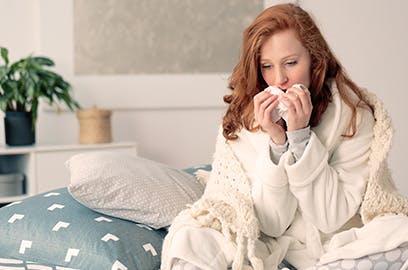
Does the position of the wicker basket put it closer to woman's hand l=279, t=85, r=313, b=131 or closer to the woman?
the woman

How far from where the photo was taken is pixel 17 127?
10.0ft

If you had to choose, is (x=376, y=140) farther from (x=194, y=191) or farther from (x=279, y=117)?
(x=194, y=191)

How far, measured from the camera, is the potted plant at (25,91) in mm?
2979

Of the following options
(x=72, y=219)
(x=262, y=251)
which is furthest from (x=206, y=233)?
(x=72, y=219)

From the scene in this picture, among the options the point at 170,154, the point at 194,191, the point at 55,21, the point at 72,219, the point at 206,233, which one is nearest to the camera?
the point at 206,233

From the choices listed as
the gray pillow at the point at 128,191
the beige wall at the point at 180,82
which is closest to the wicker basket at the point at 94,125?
the beige wall at the point at 180,82

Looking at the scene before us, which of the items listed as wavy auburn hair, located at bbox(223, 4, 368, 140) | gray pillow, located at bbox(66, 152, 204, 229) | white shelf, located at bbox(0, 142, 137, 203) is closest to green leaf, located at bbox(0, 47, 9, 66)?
white shelf, located at bbox(0, 142, 137, 203)

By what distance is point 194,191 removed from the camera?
1.97 m

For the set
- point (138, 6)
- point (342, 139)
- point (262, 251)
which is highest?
point (138, 6)

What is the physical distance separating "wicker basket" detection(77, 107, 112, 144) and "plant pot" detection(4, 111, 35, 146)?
0.71 feet

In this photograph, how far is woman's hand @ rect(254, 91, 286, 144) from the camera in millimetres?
1542

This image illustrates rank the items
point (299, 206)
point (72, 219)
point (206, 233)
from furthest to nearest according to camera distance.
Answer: point (72, 219), point (299, 206), point (206, 233)

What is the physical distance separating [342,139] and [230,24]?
6.43 ft

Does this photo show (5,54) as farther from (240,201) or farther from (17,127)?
(240,201)
